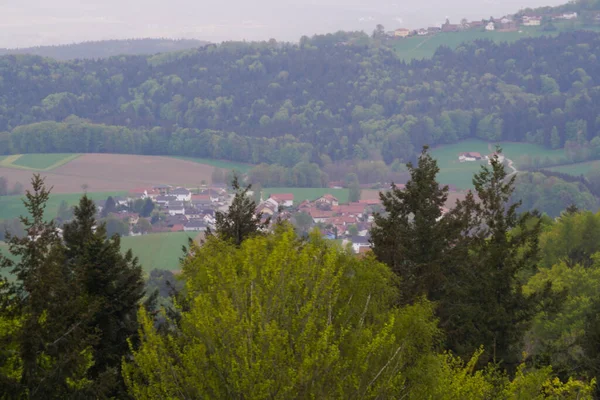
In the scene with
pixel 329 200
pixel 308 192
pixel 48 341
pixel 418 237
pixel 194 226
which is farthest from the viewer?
pixel 308 192

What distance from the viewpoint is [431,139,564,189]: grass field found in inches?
4589

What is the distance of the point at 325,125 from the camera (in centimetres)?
17238

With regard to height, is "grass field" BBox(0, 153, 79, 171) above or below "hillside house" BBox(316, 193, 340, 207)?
above

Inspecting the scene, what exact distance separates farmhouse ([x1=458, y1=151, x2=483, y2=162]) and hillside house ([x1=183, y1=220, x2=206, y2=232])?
5799cm

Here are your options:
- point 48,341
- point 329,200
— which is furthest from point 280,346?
point 329,200

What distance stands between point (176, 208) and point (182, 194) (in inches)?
273

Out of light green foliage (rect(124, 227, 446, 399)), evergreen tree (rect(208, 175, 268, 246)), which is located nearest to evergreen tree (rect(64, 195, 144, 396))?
light green foliage (rect(124, 227, 446, 399))

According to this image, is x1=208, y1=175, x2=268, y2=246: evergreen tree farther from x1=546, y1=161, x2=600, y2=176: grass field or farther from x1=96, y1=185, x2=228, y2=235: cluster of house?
x1=546, y1=161, x2=600, y2=176: grass field

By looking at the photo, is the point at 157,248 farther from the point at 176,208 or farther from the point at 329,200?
the point at 329,200

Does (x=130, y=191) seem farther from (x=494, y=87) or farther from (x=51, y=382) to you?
(x=494, y=87)

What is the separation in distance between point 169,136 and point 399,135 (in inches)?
1820

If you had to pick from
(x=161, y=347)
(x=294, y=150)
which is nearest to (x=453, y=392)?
(x=161, y=347)

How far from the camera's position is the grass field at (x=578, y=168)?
393ft

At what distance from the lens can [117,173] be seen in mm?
118875
